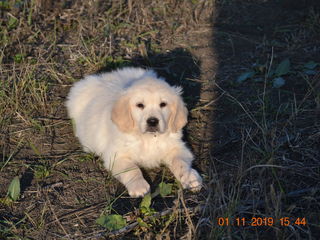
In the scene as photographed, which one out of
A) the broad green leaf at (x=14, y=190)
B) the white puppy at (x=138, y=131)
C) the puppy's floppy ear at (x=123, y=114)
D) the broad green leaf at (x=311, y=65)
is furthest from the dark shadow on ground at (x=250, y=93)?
the broad green leaf at (x=14, y=190)

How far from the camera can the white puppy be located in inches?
134

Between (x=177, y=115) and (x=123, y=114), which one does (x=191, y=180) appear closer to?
(x=177, y=115)

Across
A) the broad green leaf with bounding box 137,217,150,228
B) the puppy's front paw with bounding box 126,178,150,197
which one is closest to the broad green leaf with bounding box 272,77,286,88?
the puppy's front paw with bounding box 126,178,150,197

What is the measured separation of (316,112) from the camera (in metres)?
3.71

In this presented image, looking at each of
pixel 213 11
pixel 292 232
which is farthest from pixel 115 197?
pixel 213 11

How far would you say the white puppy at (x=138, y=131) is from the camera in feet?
11.2

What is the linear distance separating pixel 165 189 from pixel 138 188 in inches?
7.1

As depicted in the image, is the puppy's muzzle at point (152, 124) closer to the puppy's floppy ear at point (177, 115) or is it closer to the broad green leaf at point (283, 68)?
the puppy's floppy ear at point (177, 115)

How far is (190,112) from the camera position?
4.26 metres

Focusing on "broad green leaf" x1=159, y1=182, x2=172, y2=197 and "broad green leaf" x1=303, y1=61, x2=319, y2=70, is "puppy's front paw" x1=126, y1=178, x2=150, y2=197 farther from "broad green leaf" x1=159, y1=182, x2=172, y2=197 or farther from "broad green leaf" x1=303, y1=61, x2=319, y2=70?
"broad green leaf" x1=303, y1=61, x2=319, y2=70

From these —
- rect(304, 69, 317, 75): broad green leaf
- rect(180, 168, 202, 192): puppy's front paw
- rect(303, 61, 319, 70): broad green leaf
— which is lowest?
rect(180, 168, 202, 192): puppy's front paw

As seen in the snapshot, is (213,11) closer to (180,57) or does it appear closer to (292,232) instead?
(180,57)
